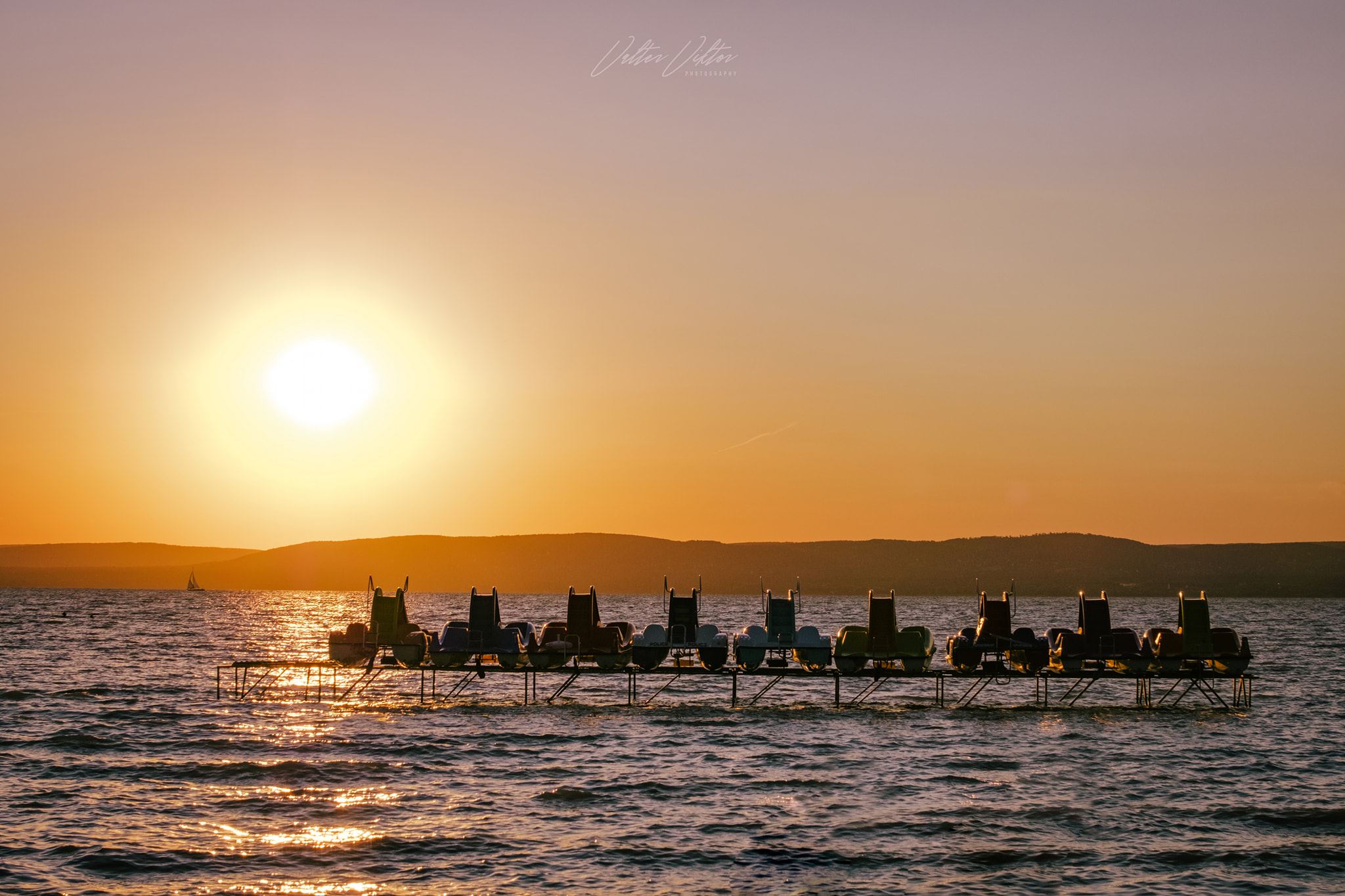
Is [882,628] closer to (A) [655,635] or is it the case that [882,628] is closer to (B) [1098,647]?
(B) [1098,647]

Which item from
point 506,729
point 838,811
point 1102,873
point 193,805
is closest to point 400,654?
point 506,729

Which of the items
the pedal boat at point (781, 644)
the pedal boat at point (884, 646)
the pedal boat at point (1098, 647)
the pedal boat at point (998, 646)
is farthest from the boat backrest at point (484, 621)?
the pedal boat at point (1098, 647)

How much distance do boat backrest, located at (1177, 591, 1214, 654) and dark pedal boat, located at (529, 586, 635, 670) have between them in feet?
70.6

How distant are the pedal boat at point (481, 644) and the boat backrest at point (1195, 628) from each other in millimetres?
25491

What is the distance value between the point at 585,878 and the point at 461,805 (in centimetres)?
886

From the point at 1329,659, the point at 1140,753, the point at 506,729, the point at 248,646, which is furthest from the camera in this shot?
the point at 248,646

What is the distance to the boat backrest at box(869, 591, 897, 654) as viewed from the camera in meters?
Result: 49.7

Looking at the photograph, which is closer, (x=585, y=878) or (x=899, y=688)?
(x=585, y=878)

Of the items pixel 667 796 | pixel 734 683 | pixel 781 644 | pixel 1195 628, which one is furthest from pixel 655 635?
pixel 1195 628

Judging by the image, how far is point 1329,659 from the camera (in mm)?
110688

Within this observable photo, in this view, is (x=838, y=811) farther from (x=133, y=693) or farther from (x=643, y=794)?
(x=133, y=693)

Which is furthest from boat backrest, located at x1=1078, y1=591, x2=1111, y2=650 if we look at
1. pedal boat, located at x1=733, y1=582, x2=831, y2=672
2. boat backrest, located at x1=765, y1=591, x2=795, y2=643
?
boat backrest, located at x1=765, y1=591, x2=795, y2=643

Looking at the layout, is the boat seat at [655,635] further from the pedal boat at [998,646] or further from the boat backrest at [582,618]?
the pedal boat at [998,646]

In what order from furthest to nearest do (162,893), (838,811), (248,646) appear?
(248,646), (838,811), (162,893)
